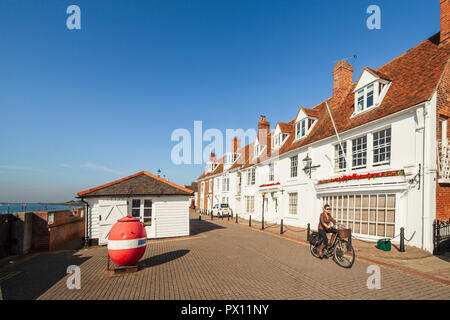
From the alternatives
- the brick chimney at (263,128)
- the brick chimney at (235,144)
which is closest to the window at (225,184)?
the brick chimney at (235,144)

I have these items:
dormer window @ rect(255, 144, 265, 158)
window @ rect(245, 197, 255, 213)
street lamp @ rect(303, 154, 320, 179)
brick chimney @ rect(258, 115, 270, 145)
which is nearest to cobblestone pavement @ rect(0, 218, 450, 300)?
street lamp @ rect(303, 154, 320, 179)

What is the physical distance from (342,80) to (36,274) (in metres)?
→ 21.2

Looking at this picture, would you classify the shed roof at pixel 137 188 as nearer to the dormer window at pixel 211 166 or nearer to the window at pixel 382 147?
the window at pixel 382 147

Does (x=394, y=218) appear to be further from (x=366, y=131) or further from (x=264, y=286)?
(x=264, y=286)

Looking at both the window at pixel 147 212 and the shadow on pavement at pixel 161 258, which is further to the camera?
the window at pixel 147 212

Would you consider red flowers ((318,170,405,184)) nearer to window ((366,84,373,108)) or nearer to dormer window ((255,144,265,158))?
window ((366,84,373,108))

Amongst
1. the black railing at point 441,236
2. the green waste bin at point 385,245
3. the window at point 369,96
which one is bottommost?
the green waste bin at point 385,245

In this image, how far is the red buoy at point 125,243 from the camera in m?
7.28

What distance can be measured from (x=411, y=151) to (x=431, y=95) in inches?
98.8

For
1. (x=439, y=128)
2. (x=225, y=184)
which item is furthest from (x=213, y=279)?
(x=225, y=184)

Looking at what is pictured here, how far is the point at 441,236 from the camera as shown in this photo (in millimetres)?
9836

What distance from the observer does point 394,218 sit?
11.0 m

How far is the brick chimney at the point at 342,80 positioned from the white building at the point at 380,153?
3.0 inches
